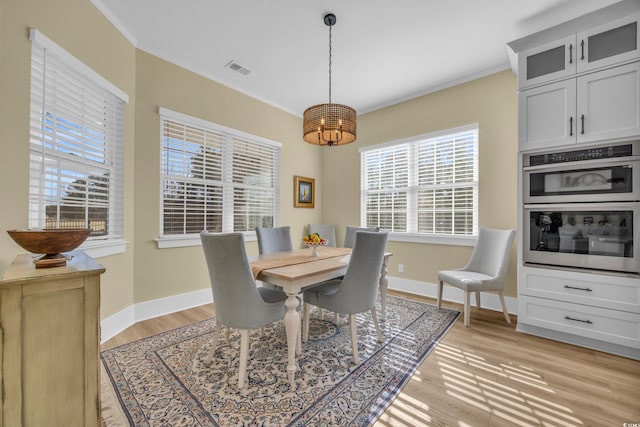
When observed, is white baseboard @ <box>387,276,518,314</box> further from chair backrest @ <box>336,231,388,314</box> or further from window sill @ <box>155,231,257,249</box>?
window sill @ <box>155,231,257,249</box>

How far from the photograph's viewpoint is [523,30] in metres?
2.59

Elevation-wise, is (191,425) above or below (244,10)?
below

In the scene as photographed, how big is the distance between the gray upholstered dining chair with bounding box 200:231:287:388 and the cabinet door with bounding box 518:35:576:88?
3030mm

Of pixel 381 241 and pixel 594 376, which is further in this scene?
pixel 381 241

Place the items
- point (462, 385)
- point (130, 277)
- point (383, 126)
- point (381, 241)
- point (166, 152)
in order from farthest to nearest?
point (383, 126), point (166, 152), point (130, 277), point (381, 241), point (462, 385)

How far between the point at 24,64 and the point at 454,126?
13.6ft

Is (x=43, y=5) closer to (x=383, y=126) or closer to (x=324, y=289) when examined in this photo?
(x=324, y=289)

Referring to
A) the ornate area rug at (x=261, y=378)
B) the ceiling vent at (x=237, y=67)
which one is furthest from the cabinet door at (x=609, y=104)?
the ceiling vent at (x=237, y=67)

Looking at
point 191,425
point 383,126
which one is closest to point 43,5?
point 191,425

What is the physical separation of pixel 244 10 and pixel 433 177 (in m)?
2.96

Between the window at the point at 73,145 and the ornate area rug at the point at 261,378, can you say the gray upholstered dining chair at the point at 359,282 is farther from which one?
the window at the point at 73,145

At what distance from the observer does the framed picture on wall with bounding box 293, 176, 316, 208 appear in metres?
4.59

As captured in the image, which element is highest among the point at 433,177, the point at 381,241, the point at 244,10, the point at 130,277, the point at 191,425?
the point at 244,10

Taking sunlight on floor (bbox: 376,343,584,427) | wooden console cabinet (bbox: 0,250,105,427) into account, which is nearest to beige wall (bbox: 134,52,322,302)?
wooden console cabinet (bbox: 0,250,105,427)
